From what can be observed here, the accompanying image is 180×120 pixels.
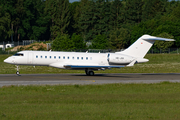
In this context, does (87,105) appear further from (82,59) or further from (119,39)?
(119,39)

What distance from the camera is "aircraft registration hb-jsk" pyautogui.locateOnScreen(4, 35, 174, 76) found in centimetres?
3212

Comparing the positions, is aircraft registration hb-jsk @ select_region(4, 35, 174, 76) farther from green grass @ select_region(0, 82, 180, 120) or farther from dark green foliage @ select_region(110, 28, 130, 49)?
dark green foliage @ select_region(110, 28, 130, 49)

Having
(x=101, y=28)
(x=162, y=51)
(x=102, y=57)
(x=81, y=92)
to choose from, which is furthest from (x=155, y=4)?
(x=81, y=92)

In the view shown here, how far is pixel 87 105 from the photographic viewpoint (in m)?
14.6

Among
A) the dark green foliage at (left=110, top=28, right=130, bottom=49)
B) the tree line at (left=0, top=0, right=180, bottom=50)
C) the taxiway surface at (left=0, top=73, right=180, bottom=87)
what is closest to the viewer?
the taxiway surface at (left=0, top=73, right=180, bottom=87)

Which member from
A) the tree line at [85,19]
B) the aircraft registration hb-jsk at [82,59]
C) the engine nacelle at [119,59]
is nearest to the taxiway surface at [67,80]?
the aircraft registration hb-jsk at [82,59]

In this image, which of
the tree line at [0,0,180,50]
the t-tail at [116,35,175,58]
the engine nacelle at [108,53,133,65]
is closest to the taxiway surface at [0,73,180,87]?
the engine nacelle at [108,53,133,65]

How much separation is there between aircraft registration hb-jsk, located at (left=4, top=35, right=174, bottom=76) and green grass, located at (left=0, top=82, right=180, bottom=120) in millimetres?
11988

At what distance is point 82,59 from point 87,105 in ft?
60.6

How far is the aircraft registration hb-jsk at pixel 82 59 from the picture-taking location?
105 ft

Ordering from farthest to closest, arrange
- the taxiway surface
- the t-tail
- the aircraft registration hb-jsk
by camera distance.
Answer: the t-tail, the aircraft registration hb-jsk, the taxiway surface

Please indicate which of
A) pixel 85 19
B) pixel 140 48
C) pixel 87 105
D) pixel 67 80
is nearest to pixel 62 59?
pixel 67 80

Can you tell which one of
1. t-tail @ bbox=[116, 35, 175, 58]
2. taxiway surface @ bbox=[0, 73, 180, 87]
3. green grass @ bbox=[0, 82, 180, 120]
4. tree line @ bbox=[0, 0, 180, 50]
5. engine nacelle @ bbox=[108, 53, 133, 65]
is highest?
tree line @ bbox=[0, 0, 180, 50]

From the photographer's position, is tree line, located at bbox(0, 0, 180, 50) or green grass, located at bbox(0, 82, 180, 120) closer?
green grass, located at bbox(0, 82, 180, 120)
